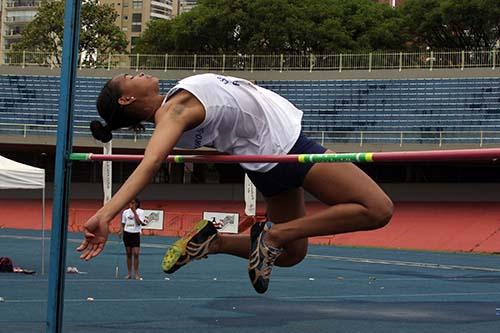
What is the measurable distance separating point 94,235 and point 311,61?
3112 cm

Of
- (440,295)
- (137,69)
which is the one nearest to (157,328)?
(440,295)

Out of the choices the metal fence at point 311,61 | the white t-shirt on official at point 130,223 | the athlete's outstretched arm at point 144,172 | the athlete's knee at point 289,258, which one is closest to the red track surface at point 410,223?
the metal fence at point 311,61

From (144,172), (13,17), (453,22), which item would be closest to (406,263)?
(144,172)

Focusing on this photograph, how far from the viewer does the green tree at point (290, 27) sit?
4200 centimetres

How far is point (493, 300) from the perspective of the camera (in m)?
10.5

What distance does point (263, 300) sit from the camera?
952cm

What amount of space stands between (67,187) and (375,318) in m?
4.84

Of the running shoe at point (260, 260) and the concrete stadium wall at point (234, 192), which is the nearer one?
the running shoe at point (260, 260)

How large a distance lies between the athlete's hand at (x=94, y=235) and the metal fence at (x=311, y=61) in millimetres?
29403

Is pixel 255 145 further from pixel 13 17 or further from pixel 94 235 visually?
pixel 13 17

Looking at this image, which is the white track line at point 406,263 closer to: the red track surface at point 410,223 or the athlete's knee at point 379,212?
the red track surface at point 410,223

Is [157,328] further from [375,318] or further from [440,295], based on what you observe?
[440,295]

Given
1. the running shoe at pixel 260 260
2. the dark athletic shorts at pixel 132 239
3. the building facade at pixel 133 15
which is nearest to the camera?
the running shoe at pixel 260 260

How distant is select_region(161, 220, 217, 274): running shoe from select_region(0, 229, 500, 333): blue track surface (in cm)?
331
